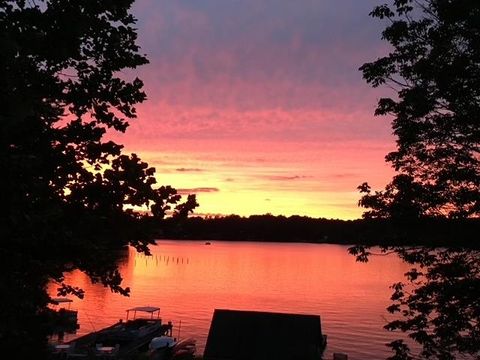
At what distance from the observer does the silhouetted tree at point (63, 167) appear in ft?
16.8

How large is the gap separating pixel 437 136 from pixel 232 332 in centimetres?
1936

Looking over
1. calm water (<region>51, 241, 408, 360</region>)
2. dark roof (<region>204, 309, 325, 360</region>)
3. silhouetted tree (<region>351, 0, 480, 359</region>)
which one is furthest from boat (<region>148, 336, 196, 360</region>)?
silhouetted tree (<region>351, 0, 480, 359</region>)

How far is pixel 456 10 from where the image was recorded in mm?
11734

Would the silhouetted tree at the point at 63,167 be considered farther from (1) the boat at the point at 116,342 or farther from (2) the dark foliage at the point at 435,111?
(1) the boat at the point at 116,342

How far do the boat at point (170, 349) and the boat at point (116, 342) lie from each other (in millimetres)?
1676

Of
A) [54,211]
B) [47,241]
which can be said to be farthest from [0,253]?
[54,211]

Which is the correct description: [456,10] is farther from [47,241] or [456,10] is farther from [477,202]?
[47,241]

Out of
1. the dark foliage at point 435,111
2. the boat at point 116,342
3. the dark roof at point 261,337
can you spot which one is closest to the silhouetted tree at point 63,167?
the dark foliage at point 435,111

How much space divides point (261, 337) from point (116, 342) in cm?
2632

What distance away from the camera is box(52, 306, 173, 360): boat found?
42.6m

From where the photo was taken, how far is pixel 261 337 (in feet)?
95.9

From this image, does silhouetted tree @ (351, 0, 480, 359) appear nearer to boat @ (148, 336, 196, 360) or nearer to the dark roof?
the dark roof

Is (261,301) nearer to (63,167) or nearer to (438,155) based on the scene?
(438,155)

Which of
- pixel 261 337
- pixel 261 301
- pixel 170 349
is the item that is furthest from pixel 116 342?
pixel 261 301
